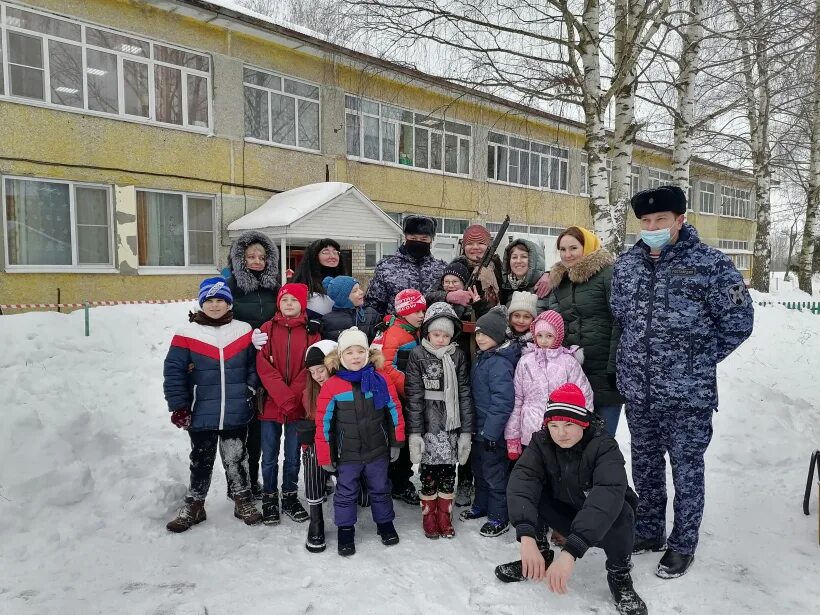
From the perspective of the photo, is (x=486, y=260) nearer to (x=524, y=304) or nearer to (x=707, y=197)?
(x=524, y=304)

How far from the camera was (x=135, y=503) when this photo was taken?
12.0ft

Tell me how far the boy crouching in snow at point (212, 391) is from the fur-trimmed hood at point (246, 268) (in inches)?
10.4

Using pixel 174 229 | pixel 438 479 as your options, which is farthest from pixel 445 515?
pixel 174 229

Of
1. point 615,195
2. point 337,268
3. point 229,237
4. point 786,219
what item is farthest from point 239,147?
point 786,219

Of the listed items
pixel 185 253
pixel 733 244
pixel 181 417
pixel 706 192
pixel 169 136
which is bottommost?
pixel 181 417

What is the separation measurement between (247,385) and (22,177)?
373 inches

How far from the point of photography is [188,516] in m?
3.52

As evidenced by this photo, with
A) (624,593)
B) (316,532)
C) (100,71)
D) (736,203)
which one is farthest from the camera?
(736,203)

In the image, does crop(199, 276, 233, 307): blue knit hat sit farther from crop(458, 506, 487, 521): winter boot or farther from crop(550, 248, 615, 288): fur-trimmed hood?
crop(550, 248, 615, 288): fur-trimmed hood

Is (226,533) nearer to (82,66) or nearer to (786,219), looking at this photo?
(82,66)

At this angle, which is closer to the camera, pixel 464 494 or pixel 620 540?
pixel 620 540

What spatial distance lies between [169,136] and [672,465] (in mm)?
11838

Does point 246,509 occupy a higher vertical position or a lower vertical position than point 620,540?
lower

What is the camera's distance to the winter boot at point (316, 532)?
3244mm
